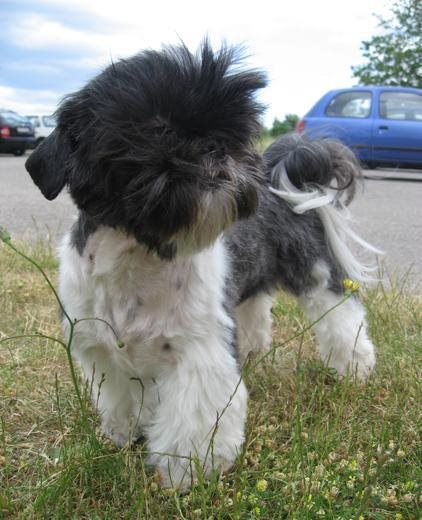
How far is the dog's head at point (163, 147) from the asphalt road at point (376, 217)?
221 cm

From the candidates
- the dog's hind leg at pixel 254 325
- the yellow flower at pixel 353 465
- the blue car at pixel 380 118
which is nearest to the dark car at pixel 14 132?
the blue car at pixel 380 118

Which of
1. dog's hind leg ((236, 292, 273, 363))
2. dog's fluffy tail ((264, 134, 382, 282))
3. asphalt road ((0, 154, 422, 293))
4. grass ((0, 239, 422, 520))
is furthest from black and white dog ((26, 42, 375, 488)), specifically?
asphalt road ((0, 154, 422, 293))

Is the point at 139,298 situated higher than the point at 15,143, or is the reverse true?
the point at 139,298

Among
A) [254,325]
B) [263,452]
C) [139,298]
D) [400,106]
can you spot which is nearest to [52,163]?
[139,298]

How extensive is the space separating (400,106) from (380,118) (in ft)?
1.49

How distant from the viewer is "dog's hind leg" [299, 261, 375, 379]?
10.5ft

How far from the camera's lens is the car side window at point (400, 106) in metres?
11.7

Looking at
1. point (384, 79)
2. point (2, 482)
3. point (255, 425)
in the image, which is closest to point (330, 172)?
point (255, 425)

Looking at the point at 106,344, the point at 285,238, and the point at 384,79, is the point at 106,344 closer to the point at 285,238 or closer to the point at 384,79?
the point at 285,238

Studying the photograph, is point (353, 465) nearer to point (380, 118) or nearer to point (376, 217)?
point (376, 217)

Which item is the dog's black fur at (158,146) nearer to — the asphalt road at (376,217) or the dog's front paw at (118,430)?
the dog's front paw at (118,430)

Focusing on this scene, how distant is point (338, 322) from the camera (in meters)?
3.24

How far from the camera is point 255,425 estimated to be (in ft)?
8.58

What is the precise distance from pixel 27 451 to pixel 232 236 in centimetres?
110
